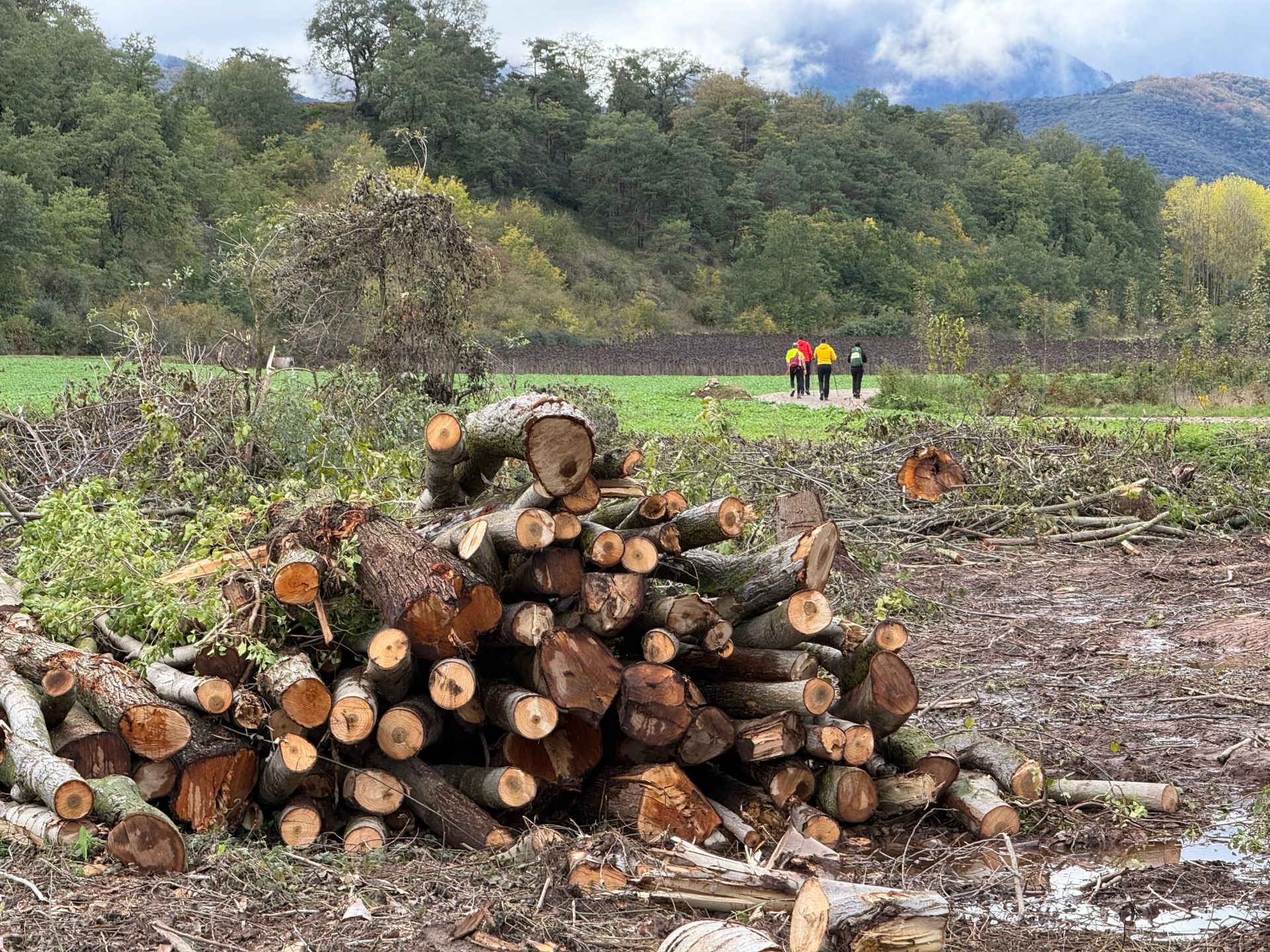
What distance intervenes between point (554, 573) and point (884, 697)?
1.47 m

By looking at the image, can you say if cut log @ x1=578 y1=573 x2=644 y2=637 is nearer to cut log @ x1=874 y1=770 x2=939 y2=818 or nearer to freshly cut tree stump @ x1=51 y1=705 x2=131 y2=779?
cut log @ x1=874 y1=770 x2=939 y2=818

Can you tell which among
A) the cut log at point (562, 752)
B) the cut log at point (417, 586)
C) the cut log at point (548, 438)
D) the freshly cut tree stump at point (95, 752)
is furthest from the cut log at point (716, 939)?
the freshly cut tree stump at point (95, 752)

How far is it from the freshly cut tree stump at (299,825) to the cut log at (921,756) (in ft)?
7.75

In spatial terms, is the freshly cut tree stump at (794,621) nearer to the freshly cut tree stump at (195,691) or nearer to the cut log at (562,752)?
the cut log at (562,752)

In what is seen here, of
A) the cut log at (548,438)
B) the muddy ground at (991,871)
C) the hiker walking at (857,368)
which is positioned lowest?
the muddy ground at (991,871)

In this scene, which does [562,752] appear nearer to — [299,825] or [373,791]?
[373,791]

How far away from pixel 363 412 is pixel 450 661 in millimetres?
9126

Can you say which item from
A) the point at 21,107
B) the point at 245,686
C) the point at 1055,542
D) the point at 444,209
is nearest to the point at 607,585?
the point at 245,686

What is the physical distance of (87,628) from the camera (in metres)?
5.64

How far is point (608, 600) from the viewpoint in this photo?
473cm

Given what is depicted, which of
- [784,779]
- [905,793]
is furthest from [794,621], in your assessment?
[905,793]

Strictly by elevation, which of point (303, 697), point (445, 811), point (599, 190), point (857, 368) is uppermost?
point (599, 190)

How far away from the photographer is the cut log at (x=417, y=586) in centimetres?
449

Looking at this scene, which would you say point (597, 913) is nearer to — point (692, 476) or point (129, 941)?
point (129, 941)
